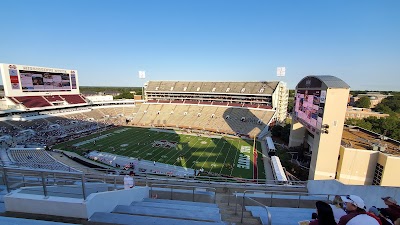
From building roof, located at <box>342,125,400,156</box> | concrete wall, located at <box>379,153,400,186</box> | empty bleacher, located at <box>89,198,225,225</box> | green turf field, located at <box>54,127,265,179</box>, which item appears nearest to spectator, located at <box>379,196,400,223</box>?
empty bleacher, located at <box>89,198,225,225</box>

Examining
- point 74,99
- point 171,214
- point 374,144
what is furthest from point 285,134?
point 74,99

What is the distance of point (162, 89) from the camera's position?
5931 centimetres

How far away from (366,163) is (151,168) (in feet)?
67.3

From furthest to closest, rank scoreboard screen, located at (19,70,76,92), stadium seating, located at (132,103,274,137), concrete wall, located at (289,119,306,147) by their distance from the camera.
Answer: stadium seating, located at (132,103,274,137) < scoreboard screen, located at (19,70,76,92) < concrete wall, located at (289,119,306,147)

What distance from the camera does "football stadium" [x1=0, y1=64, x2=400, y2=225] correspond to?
394 cm

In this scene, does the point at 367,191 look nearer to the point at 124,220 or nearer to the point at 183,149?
the point at 124,220

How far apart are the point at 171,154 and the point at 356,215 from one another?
24.3m

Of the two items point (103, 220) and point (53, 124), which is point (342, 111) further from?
point (53, 124)

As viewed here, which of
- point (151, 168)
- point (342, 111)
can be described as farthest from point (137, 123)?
point (342, 111)

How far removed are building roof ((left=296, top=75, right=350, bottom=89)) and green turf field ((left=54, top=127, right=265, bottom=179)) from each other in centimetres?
Result: 1069

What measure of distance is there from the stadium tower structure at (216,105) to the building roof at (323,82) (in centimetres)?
1747

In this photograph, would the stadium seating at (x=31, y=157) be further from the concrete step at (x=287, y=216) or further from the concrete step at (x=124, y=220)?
the concrete step at (x=287, y=216)

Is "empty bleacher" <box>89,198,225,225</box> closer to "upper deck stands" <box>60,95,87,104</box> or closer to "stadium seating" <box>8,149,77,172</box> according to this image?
"stadium seating" <box>8,149,77,172</box>

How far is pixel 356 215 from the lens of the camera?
120 inches
